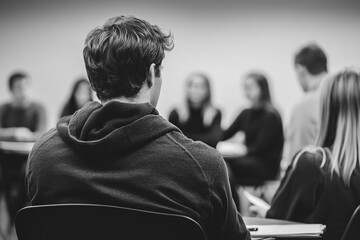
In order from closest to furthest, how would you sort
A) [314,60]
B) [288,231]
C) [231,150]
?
[288,231]
[314,60]
[231,150]

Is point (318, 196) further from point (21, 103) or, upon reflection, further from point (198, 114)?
point (21, 103)

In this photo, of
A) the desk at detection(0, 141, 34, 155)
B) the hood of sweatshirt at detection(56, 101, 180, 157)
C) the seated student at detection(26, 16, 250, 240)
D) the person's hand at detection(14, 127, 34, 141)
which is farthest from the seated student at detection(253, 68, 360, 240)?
the person's hand at detection(14, 127, 34, 141)

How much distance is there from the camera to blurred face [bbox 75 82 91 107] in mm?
5012

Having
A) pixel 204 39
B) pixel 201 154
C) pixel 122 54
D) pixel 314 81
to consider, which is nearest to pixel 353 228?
pixel 201 154

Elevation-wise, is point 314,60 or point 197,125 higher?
point 314,60

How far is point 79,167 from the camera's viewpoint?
1258 millimetres

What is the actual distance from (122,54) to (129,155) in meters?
0.25

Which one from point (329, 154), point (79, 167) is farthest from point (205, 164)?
point (329, 154)

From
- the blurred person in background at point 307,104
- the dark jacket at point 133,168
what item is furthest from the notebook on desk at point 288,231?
the blurred person in background at point 307,104

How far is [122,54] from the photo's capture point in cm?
130

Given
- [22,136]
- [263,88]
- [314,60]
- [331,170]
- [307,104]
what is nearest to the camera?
[331,170]

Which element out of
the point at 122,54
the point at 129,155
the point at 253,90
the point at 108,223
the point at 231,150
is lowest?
the point at 231,150

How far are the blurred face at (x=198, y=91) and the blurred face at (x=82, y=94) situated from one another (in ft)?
3.44

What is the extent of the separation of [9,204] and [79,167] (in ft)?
12.3
